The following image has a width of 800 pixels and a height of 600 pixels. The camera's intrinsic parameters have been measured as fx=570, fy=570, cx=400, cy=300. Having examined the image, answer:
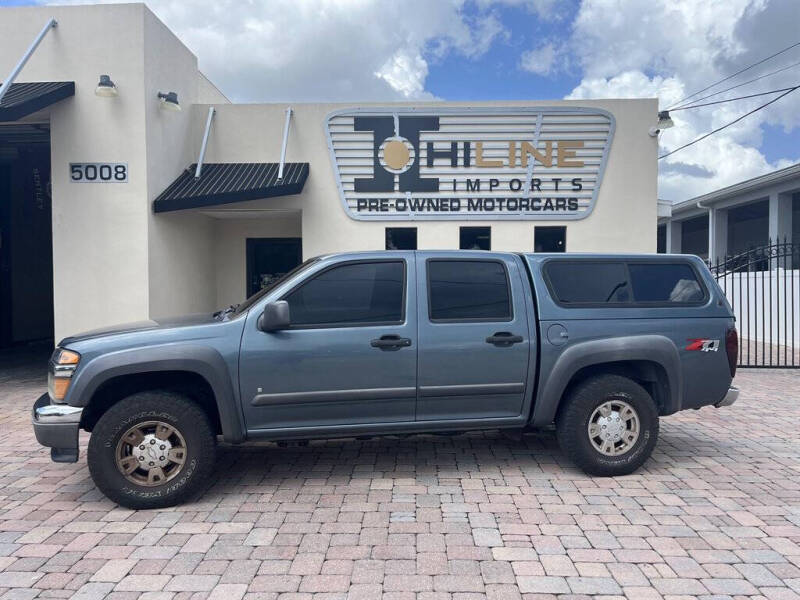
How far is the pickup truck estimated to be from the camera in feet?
14.0

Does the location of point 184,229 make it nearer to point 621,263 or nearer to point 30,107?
point 30,107

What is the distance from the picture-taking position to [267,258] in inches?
477

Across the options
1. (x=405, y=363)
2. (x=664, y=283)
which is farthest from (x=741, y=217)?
(x=405, y=363)

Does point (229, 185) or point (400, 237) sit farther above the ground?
point (229, 185)

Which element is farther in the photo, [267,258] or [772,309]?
[772,309]

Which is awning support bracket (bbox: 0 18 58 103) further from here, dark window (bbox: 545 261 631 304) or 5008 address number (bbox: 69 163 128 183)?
dark window (bbox: 545 261 631 304)

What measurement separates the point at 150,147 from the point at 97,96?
107 cm

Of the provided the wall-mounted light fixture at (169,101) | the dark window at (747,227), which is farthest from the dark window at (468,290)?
the dark window at (747,227)

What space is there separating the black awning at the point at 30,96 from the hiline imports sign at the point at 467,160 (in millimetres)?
4272

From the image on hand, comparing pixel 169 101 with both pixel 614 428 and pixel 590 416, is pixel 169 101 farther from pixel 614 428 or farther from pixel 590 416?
pixel 614 428

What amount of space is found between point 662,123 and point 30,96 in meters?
10.3

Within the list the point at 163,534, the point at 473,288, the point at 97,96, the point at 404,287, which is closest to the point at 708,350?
the point at 473,288

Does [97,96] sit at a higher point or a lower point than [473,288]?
higher

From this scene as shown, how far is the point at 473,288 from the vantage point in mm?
4871
